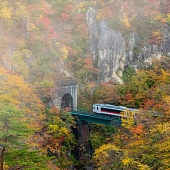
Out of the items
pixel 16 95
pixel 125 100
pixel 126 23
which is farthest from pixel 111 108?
pixel 126 23

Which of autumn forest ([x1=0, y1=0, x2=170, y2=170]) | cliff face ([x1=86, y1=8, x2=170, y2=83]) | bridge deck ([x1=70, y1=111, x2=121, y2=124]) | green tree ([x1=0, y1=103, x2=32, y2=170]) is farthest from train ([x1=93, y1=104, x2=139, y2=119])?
green tree ([x1=0, y1=103, x2=32, y2=170])

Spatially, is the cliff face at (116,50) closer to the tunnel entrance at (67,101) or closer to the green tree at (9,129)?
the tunnel entrance at (67,101)

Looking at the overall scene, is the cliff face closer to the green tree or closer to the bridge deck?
the bridge deck

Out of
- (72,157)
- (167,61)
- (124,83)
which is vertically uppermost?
(167,61)

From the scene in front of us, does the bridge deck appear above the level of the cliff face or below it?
below

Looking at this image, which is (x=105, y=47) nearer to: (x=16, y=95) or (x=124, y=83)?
(x=124, y=83)

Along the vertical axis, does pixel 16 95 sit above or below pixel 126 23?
below

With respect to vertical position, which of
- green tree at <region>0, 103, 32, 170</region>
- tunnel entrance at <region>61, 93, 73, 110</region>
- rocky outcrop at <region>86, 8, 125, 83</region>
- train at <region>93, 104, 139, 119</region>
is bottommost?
green tree at <region>0, 103, 32, 170</region>
